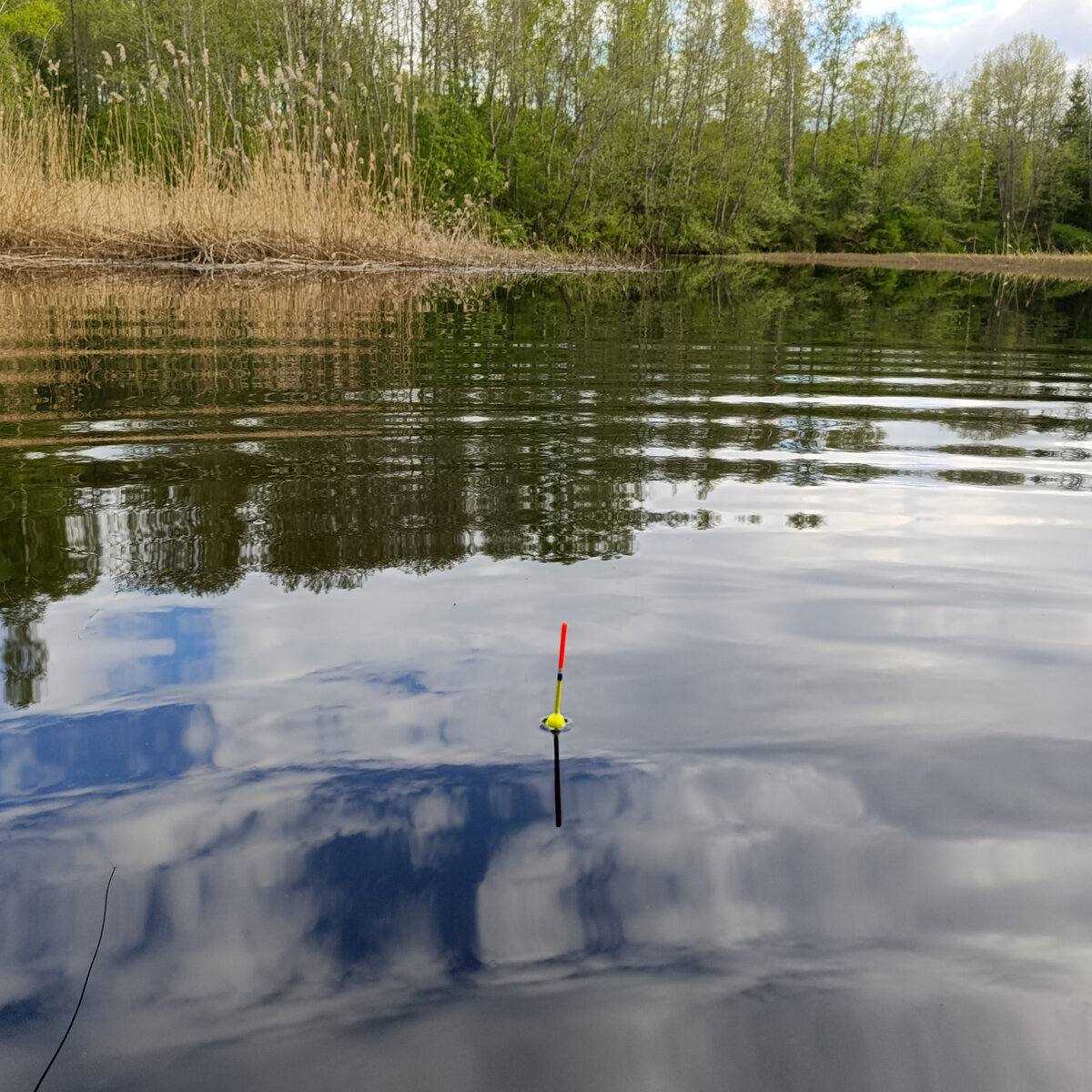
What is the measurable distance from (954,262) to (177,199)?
40.8 meters

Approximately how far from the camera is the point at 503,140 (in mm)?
32562

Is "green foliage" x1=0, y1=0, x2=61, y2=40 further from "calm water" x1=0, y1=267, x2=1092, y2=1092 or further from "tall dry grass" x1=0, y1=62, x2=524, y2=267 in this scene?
"calm water" x1=0, y1=267, x2=1092, y2=1092

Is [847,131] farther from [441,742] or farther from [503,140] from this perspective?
[441,742]

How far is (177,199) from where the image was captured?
1509 centimetres

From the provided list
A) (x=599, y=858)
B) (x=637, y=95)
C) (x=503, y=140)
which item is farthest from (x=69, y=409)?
(x=637, y=95)

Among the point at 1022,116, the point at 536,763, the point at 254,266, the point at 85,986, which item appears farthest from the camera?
the point at 1022,116

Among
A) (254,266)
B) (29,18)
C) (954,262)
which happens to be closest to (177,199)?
(254,266)

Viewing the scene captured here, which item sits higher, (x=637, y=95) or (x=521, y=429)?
(x=637, y=95)

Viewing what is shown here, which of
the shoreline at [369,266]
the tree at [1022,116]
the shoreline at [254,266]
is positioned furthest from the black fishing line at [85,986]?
the tree at [1022,116]

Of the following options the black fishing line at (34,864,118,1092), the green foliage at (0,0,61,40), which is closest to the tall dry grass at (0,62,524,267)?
the black fishing line at (34,864,118,1092)

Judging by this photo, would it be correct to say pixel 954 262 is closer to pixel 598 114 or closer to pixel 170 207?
pixel 598 114

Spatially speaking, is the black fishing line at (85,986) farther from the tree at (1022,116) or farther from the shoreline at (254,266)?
the tree at (1022,116)

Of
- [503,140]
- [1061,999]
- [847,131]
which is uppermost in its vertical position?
[847,131]

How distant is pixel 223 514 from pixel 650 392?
3.40m
